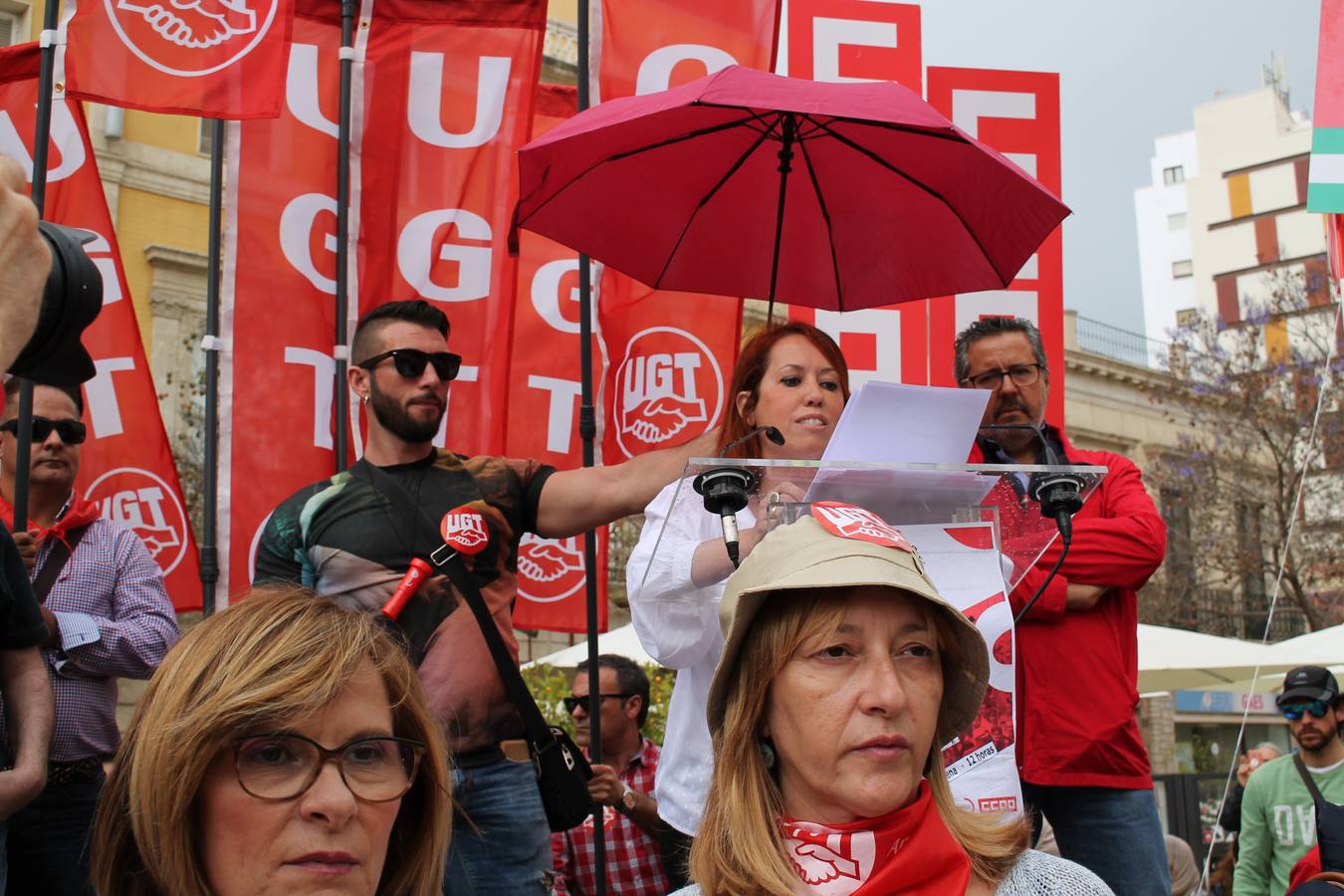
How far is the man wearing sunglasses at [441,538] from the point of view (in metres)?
3.87

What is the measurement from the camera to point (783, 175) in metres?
4.64

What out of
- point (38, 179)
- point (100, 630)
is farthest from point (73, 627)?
point (38, 179)

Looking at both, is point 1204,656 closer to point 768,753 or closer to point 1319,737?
point 1319,737

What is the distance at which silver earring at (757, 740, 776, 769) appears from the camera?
2.53 m

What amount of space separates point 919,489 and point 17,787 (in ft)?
6.93

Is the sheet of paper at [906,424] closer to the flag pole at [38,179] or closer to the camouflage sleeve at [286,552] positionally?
the camouflage sleeve at [286,552]

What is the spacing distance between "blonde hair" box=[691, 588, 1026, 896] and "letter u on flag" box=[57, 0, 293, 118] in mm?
Result: 3390

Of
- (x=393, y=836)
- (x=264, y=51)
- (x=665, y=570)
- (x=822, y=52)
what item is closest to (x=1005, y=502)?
(x=665, y=570)

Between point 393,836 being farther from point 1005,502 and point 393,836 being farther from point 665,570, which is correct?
point 1005,502

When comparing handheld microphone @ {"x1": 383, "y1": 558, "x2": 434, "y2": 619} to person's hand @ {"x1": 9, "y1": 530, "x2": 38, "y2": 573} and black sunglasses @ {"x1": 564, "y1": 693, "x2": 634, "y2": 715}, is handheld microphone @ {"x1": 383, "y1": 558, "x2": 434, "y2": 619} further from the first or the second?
black sunglasses @ {"x1": 564, "y1": 693, "x2": 634, "y2": 715}

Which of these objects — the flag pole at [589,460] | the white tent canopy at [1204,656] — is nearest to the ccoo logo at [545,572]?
the flag pole at [589,460]

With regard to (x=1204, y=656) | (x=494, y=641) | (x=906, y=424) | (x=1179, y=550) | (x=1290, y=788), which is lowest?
(x=1290, y=788)

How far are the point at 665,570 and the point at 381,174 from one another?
3106 mm

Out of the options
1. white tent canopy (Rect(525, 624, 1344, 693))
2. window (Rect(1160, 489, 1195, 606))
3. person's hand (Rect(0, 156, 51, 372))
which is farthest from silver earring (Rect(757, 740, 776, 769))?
window (Rect(1160, 489, 1195, 606))
